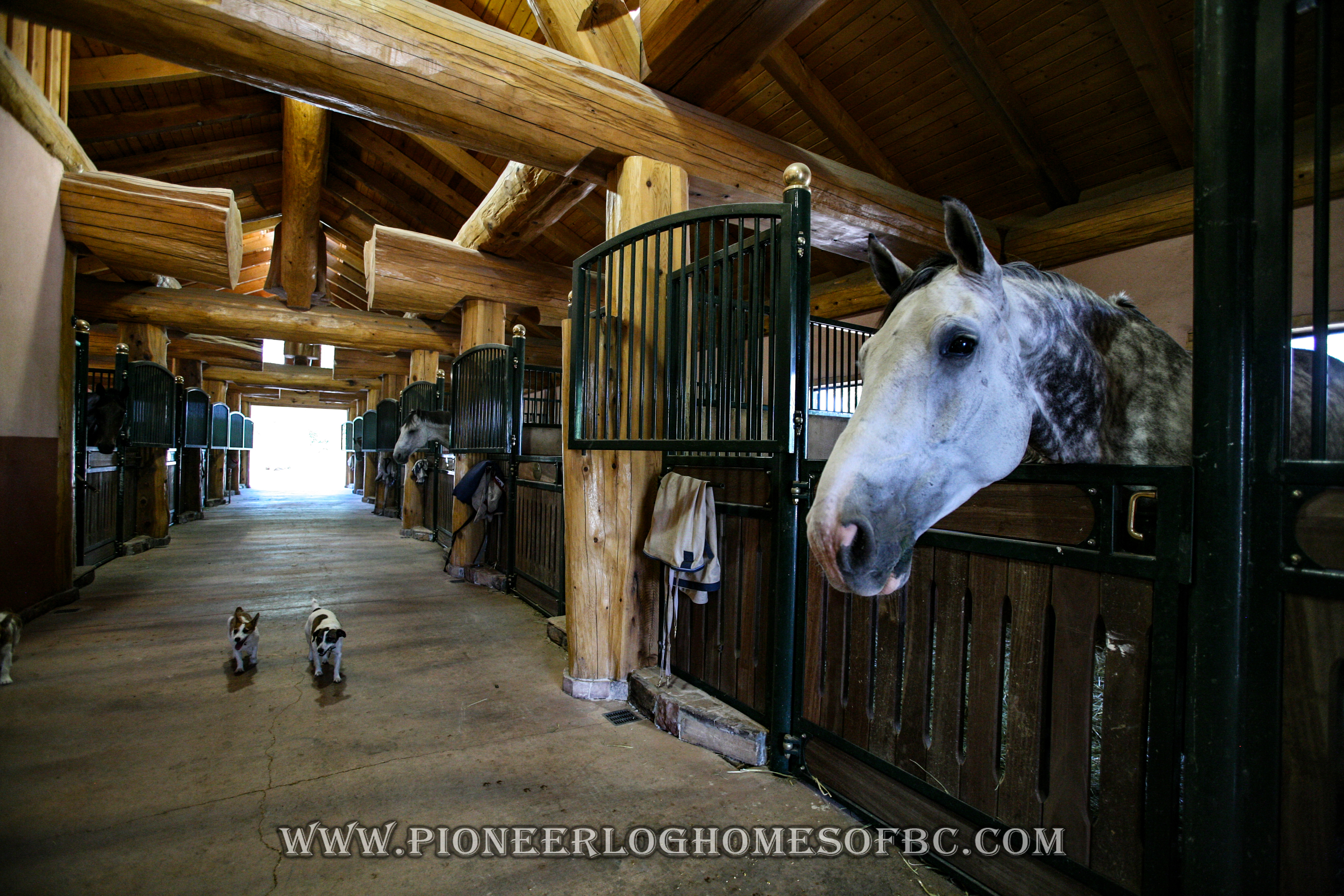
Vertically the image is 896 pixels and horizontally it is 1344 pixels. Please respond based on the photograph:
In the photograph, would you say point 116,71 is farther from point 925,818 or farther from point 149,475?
point 925,818

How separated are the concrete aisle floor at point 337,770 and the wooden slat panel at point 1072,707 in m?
0.39

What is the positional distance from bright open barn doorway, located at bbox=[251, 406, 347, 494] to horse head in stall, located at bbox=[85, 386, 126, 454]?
1720 cm

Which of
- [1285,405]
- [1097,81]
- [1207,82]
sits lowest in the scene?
[1285,405]

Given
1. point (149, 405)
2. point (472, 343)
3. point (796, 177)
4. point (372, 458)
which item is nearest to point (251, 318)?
point (149, 405)

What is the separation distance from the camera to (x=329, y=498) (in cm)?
1419

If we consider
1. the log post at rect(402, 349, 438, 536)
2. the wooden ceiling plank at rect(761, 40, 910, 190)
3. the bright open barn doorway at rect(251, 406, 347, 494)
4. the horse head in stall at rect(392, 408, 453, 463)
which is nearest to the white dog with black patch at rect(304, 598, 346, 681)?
the wooden ceiling plank at rect(761, 40, 910, 190)

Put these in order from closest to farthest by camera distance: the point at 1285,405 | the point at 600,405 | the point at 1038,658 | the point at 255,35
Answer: the point at 1285,405 < the point at 1038,658 < the point at 255,35 < the point at 600,405

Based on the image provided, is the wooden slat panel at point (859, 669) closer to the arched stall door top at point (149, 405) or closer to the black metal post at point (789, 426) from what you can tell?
the black metal post at point (789, 426)

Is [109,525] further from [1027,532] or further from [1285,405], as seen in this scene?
[1285,405]

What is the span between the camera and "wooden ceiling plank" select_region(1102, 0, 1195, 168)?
332 cm

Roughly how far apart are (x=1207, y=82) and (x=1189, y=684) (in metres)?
1.10

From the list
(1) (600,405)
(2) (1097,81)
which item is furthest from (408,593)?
(2) (1097,81)

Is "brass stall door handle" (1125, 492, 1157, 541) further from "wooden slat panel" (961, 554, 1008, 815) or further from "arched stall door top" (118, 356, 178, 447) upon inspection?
"arched stall door top" (118, 356, 178, 447)

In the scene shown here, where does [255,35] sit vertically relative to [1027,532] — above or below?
above
